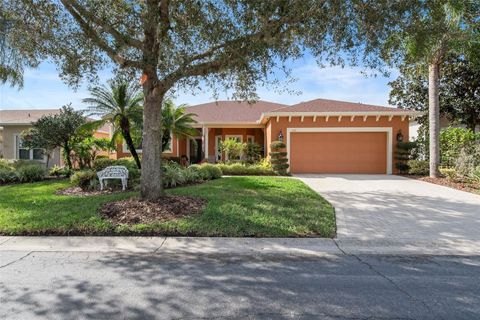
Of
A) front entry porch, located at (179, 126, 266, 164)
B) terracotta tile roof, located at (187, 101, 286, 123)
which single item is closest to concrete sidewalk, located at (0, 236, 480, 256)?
terracotta tile roof, located at (187, 101, 286, 123)

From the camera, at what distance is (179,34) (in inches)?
301

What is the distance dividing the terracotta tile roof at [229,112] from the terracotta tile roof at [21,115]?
10.8 meters

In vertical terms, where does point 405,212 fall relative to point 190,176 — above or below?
below

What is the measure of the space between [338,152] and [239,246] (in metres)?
13.5

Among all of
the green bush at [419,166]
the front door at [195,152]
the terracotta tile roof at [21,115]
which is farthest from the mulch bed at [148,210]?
the terracotta tile roof at [21,115]

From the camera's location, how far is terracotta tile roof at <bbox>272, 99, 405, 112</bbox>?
17.5 meters

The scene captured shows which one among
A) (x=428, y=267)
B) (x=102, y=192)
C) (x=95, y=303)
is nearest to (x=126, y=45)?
(x=102, y=192)

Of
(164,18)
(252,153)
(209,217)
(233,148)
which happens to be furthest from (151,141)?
(252,153)

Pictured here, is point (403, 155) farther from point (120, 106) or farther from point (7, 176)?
point (7, 176)

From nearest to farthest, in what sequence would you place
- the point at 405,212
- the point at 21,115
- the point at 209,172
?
the point at 405,212 → the point at 209,172 → the point at 21,115

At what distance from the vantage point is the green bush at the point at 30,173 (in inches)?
536

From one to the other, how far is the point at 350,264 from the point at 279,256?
107cm

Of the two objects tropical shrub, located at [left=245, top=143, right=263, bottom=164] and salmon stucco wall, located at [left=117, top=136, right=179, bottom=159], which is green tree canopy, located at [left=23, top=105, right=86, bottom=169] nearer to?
salmon stucco wall, located at [left=117, top=136, right=179, bottom=159]

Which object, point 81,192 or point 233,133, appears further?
point 233,133
